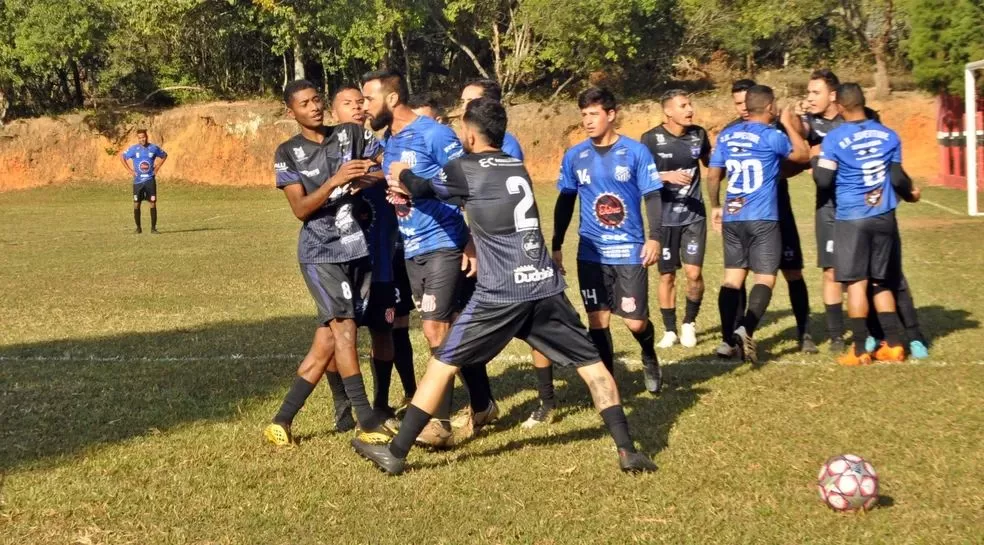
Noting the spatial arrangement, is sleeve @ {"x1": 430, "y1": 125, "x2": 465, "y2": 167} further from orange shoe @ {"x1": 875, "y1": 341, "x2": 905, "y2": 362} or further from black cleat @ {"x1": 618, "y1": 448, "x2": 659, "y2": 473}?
orange shoe @ {"x1": 875, "y1": 341, "x2": 905, "y2": 362}

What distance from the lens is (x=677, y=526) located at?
17.3ft

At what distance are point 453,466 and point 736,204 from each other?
4.01m

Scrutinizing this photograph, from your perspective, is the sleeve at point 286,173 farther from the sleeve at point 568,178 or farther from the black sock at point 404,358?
the sleeve at point 568,178

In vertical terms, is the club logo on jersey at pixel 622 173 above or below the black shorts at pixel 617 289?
above

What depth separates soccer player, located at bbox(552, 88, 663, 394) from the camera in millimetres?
7641

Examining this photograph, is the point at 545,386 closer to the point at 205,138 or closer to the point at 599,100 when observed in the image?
the point at 599,100

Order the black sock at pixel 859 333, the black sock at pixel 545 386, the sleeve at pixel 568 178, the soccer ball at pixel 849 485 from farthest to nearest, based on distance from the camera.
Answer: the black sock at pixel 859 333 < the sleeve at pixel 568 178 < the black sock at pixel 545 386 < the soccer ball at pixel 849 485

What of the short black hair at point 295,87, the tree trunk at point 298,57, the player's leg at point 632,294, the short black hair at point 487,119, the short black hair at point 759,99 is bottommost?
the player's leg at point 632,294

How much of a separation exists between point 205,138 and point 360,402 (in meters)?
38.8

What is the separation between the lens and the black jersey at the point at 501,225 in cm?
611

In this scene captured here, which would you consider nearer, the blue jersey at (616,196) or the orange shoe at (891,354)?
the blue jersey at (616,196)

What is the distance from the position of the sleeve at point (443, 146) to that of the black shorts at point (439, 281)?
591mm

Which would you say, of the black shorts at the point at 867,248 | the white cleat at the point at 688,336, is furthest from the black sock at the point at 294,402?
the black shorts at the point at 867,248

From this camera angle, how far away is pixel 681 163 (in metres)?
10.0
